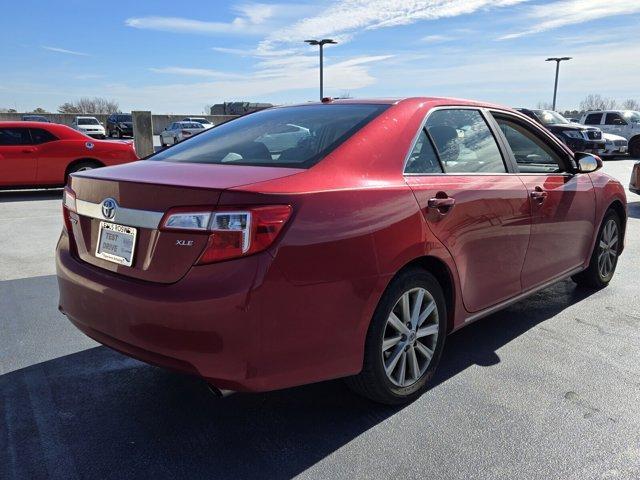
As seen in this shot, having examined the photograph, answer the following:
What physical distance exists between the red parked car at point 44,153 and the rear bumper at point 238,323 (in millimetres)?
9364

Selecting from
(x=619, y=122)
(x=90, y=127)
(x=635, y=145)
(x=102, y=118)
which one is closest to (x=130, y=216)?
(x=635, y=145)

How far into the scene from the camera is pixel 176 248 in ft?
7.39

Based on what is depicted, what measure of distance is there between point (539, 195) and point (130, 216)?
8.47ft

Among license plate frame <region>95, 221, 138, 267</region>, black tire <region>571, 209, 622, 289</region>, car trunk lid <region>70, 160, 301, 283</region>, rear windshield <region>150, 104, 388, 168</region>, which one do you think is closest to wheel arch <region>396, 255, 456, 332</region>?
rear windshield <region>150, 104, 388, 168</region>

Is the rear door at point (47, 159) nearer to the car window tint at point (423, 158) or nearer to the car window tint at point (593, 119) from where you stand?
the car window tint at point (423, 158)

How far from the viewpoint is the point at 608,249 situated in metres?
4.88

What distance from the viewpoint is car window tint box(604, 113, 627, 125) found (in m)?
23.3

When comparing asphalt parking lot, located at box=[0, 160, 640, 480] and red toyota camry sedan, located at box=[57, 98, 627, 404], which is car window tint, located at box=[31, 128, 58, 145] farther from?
red toyota camry sedan, located at box=[57, 98, 627, 404]

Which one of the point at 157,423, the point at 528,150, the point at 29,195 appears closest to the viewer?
the point at 157,423

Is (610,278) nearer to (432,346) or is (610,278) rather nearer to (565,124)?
(432,346)

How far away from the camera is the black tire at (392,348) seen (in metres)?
2.61

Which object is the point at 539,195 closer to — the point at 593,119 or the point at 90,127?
the point at 593,119

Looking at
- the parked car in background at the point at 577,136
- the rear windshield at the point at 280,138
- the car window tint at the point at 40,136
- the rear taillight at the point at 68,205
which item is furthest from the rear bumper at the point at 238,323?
the parked car in background at the point at 577,136

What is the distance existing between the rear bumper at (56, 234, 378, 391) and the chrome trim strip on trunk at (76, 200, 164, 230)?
0.80 ft
